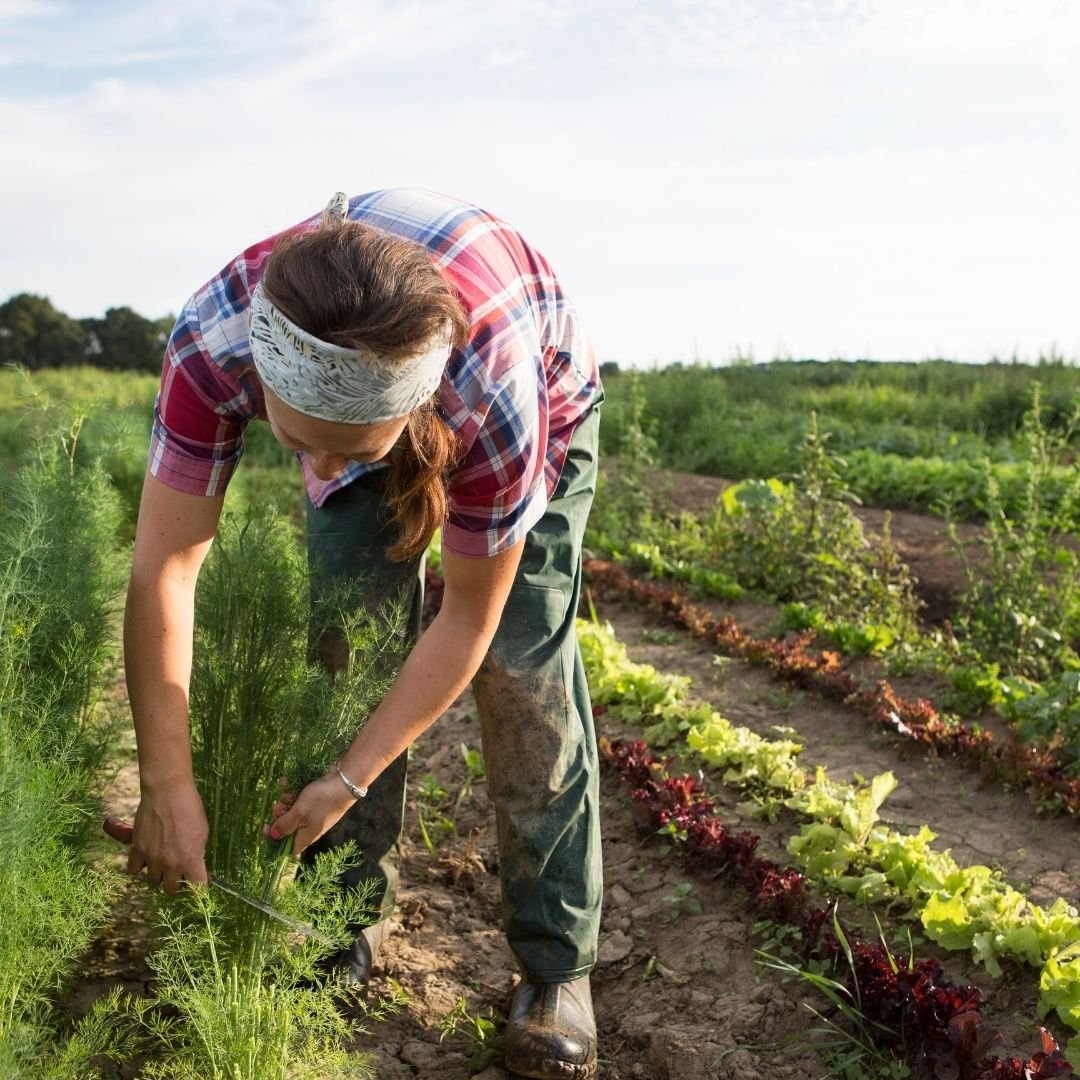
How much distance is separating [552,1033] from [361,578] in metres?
1.02

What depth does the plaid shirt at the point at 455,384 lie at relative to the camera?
2.04 m

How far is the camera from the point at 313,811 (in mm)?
2191

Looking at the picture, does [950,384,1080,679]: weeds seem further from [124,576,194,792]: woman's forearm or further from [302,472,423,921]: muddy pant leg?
[124,576,194,792]: woman's forearm

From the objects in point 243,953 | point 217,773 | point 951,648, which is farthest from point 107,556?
point 951,648

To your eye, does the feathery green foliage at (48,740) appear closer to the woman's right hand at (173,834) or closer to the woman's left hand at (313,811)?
the woman's right hand at (173,834)

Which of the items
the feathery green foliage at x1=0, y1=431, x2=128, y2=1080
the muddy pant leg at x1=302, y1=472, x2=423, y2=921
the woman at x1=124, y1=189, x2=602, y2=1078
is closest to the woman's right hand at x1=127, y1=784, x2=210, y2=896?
the woman at x1=124, y1=189, x2=602, y2=1078

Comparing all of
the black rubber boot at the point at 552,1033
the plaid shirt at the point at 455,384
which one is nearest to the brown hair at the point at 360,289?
the plaid shirt at the point at 455,384

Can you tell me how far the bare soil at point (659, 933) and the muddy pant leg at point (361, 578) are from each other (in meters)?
0.38

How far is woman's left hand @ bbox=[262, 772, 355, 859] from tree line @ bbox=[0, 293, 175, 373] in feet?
36.6

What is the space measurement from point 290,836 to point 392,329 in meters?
1.02

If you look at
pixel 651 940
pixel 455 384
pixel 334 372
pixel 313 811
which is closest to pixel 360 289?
pixel 334 372

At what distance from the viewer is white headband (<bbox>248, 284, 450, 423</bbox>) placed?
178 centimetres

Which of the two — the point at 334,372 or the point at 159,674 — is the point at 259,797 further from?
the point at 334,372

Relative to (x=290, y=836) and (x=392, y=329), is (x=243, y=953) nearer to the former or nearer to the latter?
(x=290, y=836)
